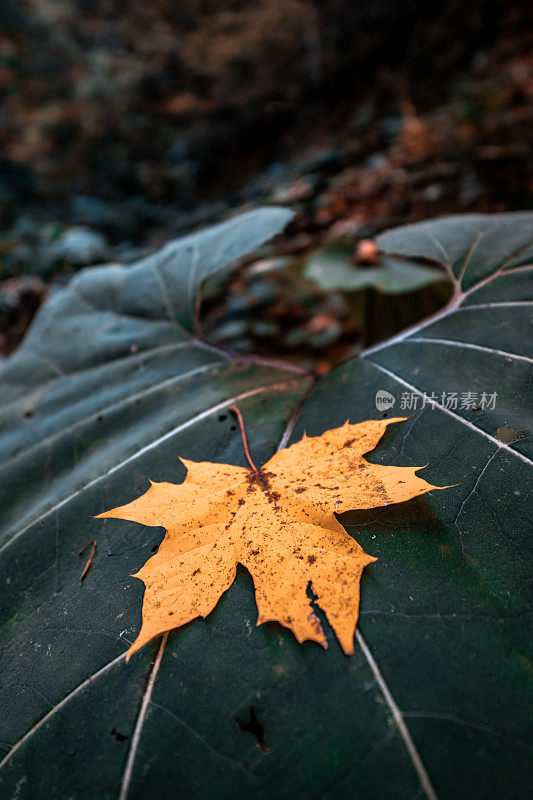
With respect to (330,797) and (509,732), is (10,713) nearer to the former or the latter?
(330,797)

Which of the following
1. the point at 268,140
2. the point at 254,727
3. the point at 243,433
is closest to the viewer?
the point at 254,727

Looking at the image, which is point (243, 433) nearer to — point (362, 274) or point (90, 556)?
point (90, 556)

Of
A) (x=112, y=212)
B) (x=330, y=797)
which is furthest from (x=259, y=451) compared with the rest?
(x=112, y=212)

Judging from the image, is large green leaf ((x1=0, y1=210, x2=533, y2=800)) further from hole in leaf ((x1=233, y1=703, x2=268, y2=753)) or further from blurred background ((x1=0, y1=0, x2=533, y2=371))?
blurred background ((x1=0, y1=0, x2=533, y2=371))

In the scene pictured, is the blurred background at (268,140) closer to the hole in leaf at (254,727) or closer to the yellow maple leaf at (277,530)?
the yellow maple leaf at (277,530)

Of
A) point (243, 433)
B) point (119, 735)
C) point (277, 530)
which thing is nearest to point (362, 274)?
point (243, 433)

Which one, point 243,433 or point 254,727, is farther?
point 243,433

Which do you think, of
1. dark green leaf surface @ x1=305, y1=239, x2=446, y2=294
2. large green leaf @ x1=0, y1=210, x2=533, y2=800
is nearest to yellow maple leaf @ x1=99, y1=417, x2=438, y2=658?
large green leaf @ x1=0, y1=210, x2=533, y2=800
